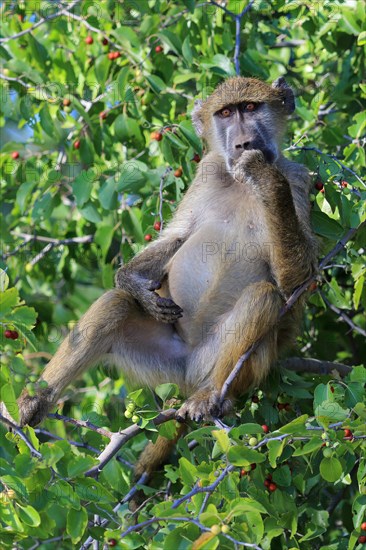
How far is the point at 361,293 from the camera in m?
4.90

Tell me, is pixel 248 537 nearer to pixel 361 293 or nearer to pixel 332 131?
pixel 361 293

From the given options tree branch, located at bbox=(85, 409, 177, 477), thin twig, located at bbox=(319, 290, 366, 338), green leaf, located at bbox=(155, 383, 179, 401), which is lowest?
thin twig, located at bbox=(319, 290, 366, 338)

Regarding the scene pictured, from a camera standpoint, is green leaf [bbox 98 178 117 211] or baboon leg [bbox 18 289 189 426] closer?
baboon leg [bbox 18 289 189 426]

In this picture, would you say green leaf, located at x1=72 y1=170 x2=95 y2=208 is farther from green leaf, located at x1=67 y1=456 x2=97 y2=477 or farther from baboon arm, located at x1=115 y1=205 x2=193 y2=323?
green leaf, located at x1=67 y1=456 x2=97 y2=477

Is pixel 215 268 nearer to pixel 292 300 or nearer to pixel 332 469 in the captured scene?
pixel 292 300

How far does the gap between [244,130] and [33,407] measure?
6.43 feet

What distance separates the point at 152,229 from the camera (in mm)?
5520

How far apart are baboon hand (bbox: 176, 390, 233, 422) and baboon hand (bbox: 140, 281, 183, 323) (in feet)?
1.74

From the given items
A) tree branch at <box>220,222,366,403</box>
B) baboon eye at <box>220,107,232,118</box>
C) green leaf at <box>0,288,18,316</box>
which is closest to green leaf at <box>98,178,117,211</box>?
baboon eye at <box>220,107,232,118</box>

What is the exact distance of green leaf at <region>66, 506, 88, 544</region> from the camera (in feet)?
11.0

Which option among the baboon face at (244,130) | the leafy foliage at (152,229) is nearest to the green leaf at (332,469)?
the leafy foliage at (152,229)

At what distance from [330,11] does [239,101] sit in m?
0.93

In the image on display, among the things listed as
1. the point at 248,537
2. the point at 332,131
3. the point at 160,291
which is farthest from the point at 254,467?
the point at 332,131

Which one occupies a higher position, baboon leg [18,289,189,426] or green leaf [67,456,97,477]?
green leaf [67,456,97,477]
